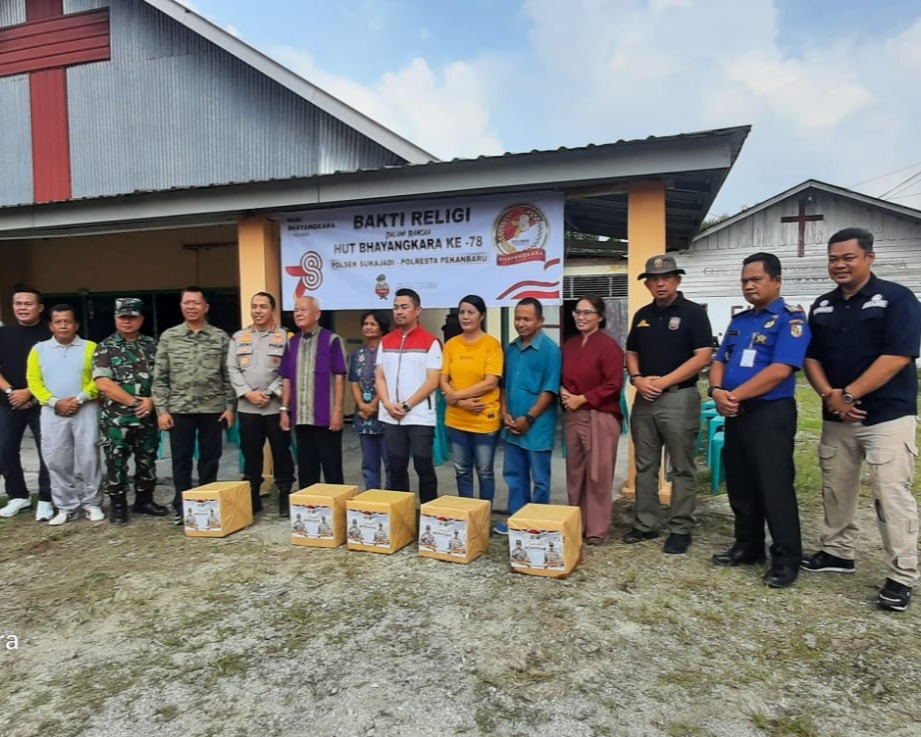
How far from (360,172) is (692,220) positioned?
13.3ft

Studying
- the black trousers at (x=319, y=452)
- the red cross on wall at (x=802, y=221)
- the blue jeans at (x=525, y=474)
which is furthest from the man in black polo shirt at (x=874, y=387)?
the red cross on wall at (x=802, y=221)

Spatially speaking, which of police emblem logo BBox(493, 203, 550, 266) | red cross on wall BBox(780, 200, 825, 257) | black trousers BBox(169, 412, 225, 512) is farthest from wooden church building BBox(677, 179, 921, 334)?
black trousers BBox(169, 412, 225, 512)

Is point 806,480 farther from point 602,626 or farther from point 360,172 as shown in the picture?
point 360,172

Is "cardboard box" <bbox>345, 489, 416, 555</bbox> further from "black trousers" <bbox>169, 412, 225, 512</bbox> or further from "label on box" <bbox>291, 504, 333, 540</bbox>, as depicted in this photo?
"black trousers" <bbox>169, 412, 225, 512</bbox>

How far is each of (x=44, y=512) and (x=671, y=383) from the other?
480 cm

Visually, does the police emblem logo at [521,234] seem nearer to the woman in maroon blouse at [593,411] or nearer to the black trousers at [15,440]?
the woman in maroon blouse at [593,411]

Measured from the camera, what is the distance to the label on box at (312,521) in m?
4.17

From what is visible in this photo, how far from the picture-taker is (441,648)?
2904mm

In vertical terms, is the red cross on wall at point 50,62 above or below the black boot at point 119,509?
above

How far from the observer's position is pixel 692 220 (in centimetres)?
712

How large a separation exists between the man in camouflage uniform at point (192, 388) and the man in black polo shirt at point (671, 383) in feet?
9.94

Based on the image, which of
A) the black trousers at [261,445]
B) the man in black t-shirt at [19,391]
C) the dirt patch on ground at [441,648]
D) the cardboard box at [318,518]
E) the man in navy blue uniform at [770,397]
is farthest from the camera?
the man in black t-shirt at [19,391]

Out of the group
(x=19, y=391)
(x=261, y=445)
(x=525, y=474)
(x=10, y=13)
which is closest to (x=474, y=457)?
(x=525, y=474)

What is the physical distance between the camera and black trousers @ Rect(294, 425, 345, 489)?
476 cm
